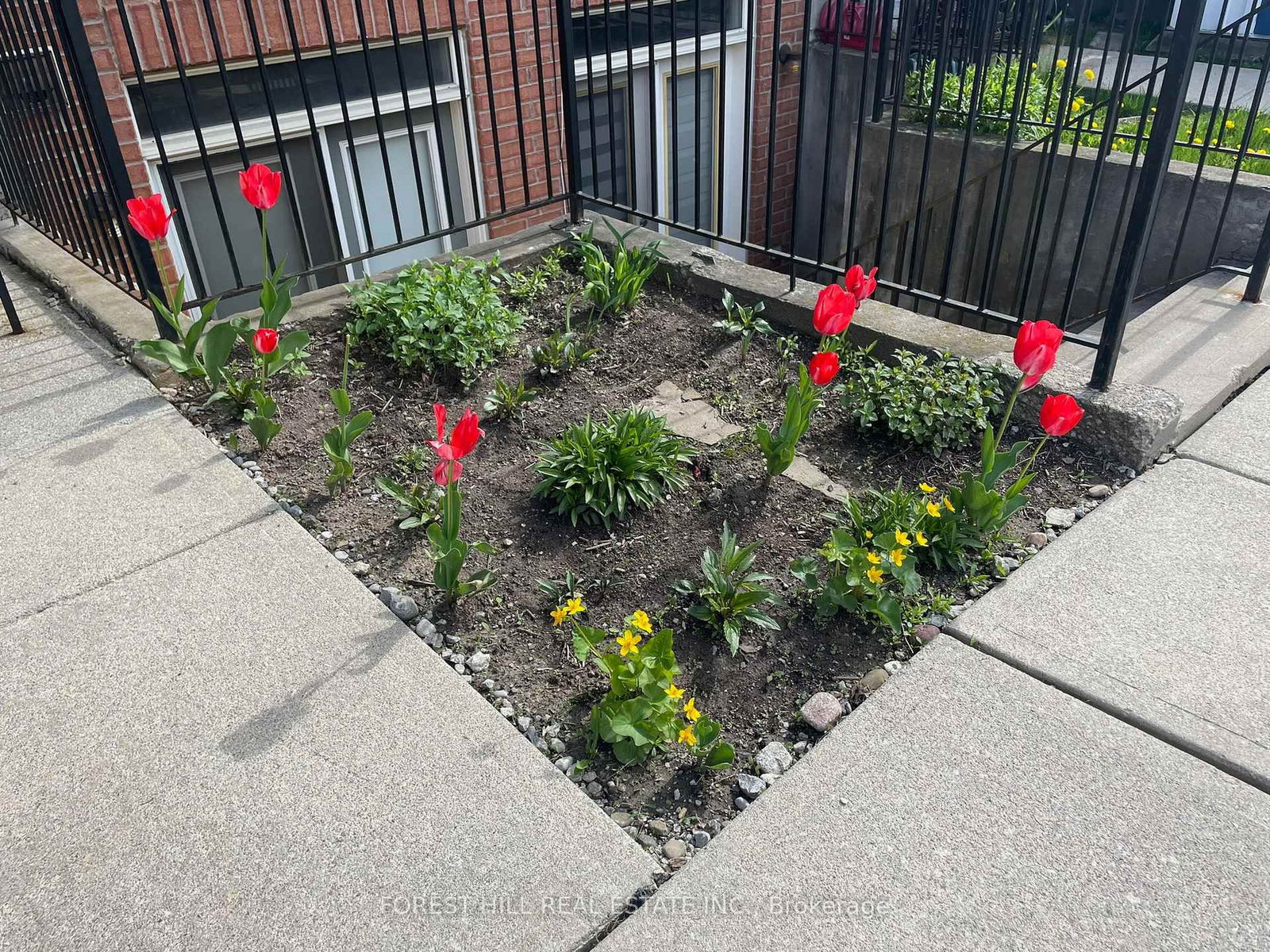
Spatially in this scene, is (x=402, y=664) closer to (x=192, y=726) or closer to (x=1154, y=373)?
(x=192, y=726)

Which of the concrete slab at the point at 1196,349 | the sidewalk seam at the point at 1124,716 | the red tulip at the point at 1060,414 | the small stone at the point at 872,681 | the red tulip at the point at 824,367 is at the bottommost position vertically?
the small stone at the point at 872,681

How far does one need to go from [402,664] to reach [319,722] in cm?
23

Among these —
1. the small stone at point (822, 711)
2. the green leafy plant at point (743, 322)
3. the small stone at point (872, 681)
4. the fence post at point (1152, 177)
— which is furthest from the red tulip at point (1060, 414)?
the green leafy plant at point (743, 322)

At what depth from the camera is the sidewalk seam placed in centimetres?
188

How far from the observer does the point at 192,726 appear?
200 centimetres

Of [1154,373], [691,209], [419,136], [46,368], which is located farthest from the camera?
[691,209]

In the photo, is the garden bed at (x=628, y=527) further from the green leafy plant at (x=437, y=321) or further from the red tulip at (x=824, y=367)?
the red tulip at (x=824, y=367)

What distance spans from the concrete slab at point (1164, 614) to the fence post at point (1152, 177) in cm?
45

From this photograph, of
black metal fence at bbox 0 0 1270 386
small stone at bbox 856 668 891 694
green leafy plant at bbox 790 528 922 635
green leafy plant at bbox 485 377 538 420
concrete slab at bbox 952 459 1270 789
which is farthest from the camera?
black metal fence at bbox 0 0 1270 386

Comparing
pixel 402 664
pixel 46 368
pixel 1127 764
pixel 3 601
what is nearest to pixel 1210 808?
pixel 1127 764

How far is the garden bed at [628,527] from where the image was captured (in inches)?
81.7

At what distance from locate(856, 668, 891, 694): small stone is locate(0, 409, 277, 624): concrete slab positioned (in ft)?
5.55

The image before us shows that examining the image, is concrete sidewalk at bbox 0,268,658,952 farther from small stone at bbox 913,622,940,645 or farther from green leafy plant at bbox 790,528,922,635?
small stone at bbox 913,622,940,645

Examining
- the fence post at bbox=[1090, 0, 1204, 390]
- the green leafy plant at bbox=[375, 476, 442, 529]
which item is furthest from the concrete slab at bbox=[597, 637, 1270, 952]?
the fence post at bbox=[1090, 0, 1204, 390]
